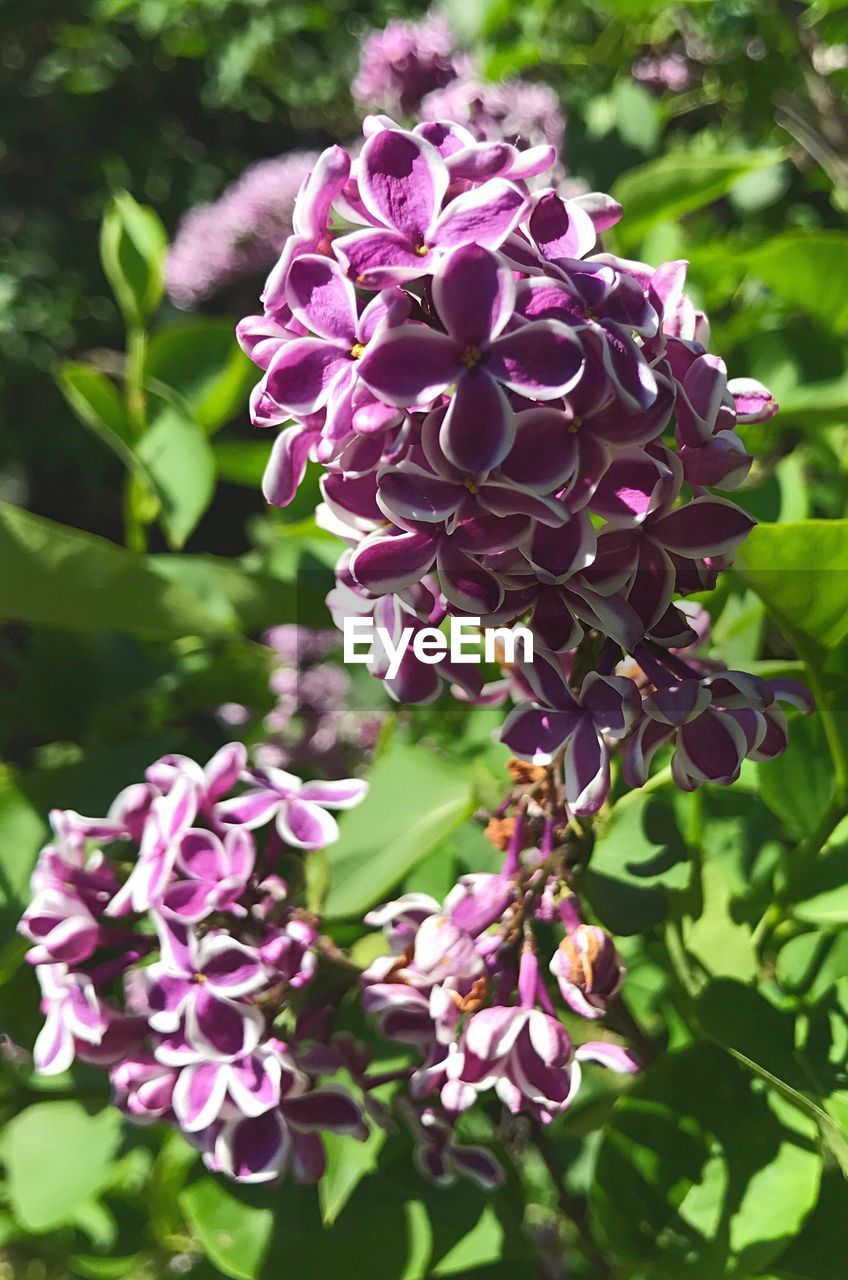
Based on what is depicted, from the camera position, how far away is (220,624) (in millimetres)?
731

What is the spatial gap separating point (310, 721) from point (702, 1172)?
2.19 feet

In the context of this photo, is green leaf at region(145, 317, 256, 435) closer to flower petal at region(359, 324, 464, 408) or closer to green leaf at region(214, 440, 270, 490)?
green leaf at region(214, 440, 270, 490)

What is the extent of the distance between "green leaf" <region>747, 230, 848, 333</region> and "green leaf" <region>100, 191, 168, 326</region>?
0.41 m

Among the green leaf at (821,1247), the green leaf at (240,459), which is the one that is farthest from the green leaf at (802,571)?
the green leaf at (240,459)

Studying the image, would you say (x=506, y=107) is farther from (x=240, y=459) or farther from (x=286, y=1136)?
(x=286, y=1136)

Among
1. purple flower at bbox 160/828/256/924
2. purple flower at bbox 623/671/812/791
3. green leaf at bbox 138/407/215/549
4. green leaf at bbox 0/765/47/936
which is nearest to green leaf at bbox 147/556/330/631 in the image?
green leaf at bbox 138/407/215/549

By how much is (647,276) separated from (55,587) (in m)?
0.39

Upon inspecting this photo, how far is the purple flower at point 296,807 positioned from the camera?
1.64ft

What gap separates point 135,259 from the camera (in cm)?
82

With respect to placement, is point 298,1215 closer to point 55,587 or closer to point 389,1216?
point 389,1216

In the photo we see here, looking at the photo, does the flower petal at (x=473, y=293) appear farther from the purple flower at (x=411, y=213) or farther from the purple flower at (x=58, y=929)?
the purple flower at (x=58, y=929)

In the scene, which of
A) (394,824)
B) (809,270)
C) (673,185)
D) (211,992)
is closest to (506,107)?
(673,185)

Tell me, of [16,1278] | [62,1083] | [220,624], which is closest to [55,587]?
[220,624]

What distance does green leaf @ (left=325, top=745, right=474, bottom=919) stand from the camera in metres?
0.51
